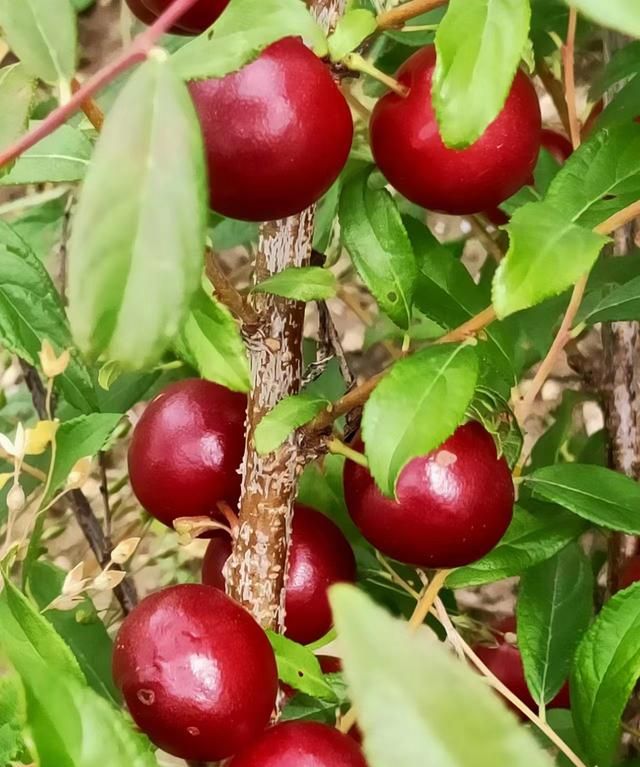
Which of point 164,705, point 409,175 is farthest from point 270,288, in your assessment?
point 164,705

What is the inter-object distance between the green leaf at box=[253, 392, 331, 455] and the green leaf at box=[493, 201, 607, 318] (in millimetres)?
121

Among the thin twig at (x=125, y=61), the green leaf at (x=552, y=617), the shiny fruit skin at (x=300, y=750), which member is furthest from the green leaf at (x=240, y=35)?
the green leaf at (x=552, y=617)

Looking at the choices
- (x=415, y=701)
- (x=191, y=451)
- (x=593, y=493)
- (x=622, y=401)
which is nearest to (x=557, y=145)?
(x=622, y=401)

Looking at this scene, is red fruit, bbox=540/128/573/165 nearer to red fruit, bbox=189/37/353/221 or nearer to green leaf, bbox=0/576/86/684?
red fruit, bbox=189/37/353/221

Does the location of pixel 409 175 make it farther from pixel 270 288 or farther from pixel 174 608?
pixel 174 608

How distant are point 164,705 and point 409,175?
0.80 ft

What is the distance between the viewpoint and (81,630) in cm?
68

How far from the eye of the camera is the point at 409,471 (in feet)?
1.49

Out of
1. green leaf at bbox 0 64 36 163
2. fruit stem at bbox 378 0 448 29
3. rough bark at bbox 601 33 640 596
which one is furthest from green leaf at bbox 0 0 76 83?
rough bark at bbox 601 33 640 596

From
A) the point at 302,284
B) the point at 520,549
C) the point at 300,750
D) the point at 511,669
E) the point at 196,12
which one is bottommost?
the point at 511,669

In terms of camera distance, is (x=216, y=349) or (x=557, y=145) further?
(x=557, y=145)

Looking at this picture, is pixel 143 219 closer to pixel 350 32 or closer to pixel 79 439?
pixel 350 32

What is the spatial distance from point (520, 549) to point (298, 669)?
184 mm

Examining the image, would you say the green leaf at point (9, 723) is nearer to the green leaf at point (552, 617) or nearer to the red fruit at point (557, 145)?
the green leaf at point (552, 617)
